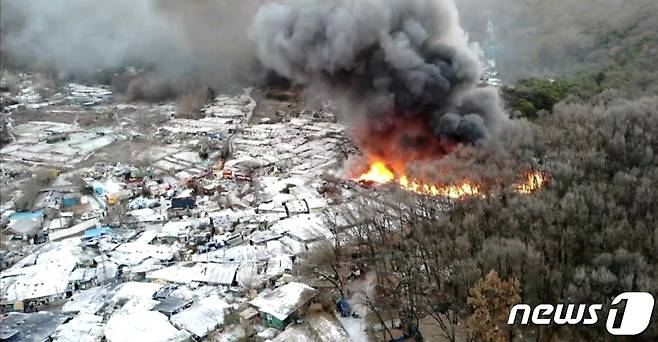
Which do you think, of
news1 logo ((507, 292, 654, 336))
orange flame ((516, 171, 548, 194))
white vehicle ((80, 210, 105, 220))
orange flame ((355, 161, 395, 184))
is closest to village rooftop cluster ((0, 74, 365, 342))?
white vehicle ((80, 210, 105, 220))

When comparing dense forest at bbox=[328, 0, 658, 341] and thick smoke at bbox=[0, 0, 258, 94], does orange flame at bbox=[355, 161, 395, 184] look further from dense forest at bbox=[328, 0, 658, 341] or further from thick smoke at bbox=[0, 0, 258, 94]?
thick smoke at bbox=[0, 0, 258, 94]

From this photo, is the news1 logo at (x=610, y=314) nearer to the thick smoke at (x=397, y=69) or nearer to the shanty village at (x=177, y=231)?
the shanty village at (x=177, y=231)

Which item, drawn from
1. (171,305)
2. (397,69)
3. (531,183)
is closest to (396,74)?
(397,69)

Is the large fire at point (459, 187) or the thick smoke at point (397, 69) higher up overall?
the thick smoke at point (397, 69)

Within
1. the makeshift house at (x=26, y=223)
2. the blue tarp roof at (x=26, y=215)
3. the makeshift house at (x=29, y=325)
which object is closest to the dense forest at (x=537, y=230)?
the makeshift house at (x=29, y=325)

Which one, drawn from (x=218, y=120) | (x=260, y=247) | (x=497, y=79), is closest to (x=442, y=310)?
(x=260, y=247)

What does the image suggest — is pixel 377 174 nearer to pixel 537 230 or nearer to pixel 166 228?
pixel 166 228
